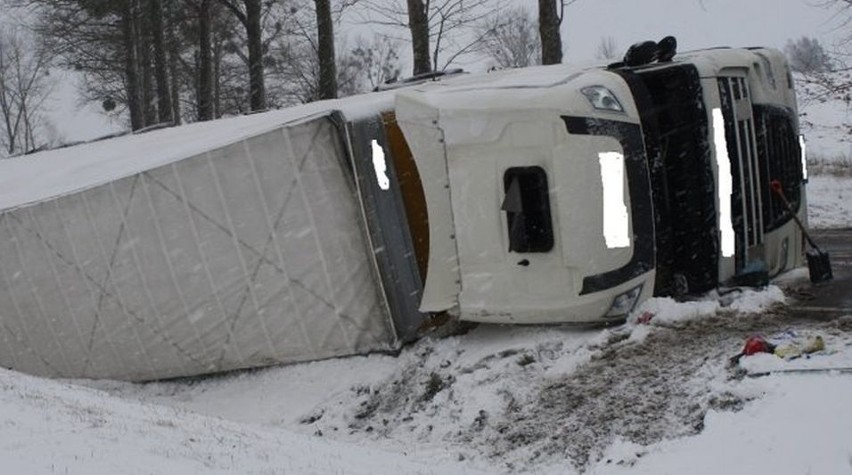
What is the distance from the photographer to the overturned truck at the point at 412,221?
269 inches

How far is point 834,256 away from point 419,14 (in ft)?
25.5

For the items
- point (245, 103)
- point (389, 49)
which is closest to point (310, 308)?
point (245, 103)

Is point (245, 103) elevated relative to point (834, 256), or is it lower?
elevated

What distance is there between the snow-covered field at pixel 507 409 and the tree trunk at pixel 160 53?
16.0 meters

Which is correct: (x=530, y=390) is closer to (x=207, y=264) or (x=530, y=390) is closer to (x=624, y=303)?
(x=624, y=303)

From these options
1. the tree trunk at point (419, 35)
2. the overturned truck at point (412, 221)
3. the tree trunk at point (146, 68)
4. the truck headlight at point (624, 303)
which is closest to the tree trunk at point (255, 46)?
the tree trunk at point (146, 68)

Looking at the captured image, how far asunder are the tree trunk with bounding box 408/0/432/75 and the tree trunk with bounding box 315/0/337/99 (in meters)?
2.45

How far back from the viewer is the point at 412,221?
7527mm

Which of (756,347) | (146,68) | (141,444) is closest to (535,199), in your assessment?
(756,347)

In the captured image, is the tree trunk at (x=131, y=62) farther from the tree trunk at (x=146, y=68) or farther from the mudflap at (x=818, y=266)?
the mudflap at (x=818, y=266)

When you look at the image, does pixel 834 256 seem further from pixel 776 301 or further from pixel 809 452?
pixel 809 452

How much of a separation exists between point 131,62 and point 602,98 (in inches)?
857

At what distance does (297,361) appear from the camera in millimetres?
7828

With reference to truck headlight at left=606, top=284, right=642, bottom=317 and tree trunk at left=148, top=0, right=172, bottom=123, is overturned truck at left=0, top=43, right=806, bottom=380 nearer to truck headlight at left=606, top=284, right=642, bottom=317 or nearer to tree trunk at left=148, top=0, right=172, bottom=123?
truck headlight at left=606, top=284, right=642, bottom=317
